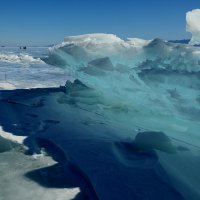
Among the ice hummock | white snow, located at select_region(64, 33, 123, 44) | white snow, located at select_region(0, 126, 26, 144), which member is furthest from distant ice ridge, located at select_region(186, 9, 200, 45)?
white snow, located at select_region(0, 126, 26, 144)

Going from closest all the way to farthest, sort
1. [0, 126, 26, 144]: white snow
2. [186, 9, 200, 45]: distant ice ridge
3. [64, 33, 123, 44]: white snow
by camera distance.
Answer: [0, 126, 26, 144]: white snow
[186, 9, 200, 45]: distant ice ridge
[64, 33, 123, 44]: white snow

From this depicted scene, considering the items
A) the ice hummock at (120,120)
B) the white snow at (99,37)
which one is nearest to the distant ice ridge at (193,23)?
the ice hummock at (120,120)

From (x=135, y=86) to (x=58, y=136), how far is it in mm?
2185

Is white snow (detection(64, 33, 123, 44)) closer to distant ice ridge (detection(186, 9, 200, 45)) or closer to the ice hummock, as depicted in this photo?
the ice hummock

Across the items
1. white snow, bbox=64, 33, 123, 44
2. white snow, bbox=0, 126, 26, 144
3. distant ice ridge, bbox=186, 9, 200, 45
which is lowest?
white snow, bbox=0, 126, 26, 144

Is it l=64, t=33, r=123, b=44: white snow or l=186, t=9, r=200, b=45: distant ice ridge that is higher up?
l=186, t=9, r=200, b=45: distant ice ridge

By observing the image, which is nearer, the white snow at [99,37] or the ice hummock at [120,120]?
the ice hummock at [120,120]

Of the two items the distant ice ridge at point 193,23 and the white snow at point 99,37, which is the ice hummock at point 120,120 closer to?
the white snow at point 99,37

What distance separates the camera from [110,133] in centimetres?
631

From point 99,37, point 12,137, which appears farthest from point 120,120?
point 99,37

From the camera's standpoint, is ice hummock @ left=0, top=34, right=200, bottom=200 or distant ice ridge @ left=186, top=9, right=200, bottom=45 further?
distant ice ridge @ left=186, top=9, right=200, bottom=45

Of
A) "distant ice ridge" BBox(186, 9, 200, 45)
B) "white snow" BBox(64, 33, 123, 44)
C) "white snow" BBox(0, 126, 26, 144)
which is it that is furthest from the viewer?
"white snow" BBox(64, 33, 123, 44)

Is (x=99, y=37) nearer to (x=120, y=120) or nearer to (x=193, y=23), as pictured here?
(x=120, y=120)

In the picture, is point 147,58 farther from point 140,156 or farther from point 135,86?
point 140,156
